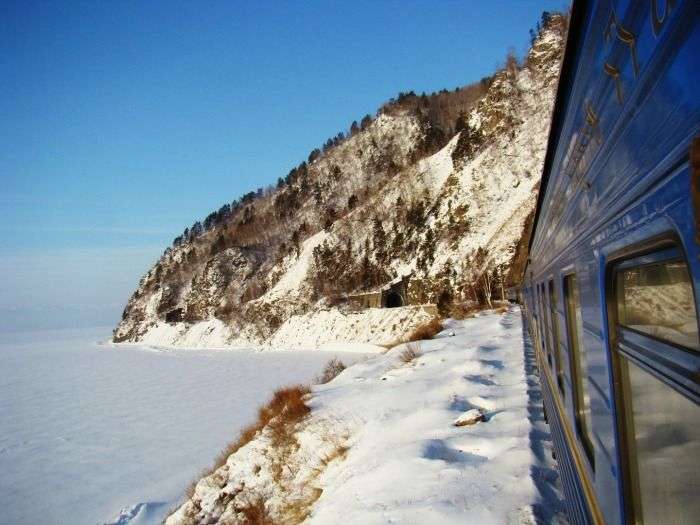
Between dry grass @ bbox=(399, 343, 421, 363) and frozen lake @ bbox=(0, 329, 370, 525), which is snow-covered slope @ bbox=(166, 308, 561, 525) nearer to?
dry grass @ bbox=(399, 343, 421, 363)

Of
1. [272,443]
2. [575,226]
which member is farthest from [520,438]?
[272,443]

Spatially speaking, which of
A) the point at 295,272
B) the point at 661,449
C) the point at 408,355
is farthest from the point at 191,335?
the point at 661,449

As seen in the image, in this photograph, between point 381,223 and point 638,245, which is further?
point 381,223

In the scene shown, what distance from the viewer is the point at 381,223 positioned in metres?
53.9

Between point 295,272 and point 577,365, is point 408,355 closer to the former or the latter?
point 577,365

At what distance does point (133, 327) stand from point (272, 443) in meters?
80.3

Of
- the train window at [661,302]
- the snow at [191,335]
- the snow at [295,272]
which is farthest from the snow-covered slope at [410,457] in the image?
the snow at [191,335]

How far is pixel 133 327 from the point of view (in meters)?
80.4

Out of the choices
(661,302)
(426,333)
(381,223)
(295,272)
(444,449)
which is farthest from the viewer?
(295,272)

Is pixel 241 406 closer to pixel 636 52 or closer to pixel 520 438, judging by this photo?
pixel 520 438

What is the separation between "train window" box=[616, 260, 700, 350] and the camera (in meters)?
0.94

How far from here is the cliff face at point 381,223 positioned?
39.3 meters

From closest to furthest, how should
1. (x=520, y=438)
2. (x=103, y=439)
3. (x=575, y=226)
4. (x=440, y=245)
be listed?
(x=575, y=226) → (x=520, y=438) → (x=103, y=439) → (x=440, y=245)

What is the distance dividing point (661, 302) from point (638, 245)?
18cm
